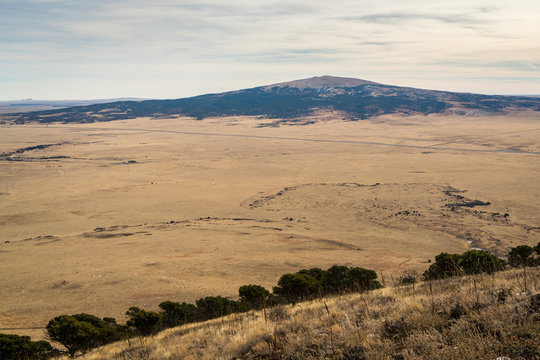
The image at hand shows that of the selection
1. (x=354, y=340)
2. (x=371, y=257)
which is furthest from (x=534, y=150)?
(x=354, y=340)

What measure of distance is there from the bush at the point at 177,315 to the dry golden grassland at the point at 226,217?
522 centimetres

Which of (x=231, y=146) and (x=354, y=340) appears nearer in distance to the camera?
(x=354, y=340)

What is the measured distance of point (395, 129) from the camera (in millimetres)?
160250

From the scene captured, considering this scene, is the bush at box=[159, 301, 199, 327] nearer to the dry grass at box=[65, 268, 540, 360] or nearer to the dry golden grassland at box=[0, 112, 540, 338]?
the dry golden grassland at box=[0, 112, 540, 338]

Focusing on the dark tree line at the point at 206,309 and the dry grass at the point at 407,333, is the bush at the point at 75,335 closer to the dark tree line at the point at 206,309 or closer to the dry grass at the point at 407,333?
the dark tree line at the point at 206,309

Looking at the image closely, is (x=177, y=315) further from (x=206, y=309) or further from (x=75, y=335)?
(x=75, y=335)

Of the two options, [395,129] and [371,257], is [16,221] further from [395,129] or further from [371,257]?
[395,129]

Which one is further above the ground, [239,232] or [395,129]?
[395,129]

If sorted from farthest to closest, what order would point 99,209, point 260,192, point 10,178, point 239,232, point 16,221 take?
point 10,178 < point 260,192 < point 99,209 < point 16,221 < point 239,232

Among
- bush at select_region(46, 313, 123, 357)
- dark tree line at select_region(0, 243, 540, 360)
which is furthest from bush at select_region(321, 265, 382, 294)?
bush at select_region(46, 313, 123, 357)

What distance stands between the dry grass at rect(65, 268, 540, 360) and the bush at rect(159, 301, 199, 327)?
367 inches

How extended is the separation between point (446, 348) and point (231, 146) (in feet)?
376

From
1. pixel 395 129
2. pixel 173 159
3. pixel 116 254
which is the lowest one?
pixel 116 254

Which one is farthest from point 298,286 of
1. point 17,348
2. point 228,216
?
point 228,216
